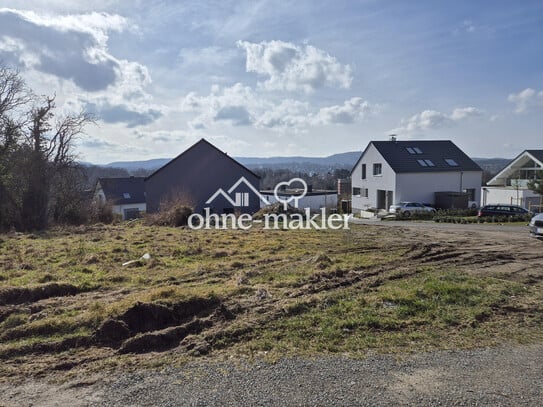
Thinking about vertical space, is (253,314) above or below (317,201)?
below

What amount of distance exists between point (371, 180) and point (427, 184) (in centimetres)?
594

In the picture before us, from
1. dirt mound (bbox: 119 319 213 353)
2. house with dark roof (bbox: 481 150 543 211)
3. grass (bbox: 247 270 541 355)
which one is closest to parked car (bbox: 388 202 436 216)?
house with dark roof (bbox: 481 150 543 211)

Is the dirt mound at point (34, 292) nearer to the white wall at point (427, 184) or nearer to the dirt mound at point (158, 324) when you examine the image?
the dirt mound at point (158, 324)

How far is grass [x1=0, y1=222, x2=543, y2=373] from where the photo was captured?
4.81m

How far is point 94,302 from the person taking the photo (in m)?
6.27

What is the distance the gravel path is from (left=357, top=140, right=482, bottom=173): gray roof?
33268mm

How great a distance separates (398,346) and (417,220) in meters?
24.4

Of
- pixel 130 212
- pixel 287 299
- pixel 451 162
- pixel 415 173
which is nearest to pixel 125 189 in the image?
pixel 130 212

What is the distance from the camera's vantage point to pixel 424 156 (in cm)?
3800

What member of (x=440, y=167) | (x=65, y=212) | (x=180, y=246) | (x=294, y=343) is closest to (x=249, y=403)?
(x=294, y=343)

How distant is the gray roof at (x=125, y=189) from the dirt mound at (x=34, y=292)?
4452 cm

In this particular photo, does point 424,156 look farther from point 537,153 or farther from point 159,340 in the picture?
point 159,340

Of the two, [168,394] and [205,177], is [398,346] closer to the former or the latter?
[168,394]

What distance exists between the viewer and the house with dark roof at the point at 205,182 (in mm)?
35375
